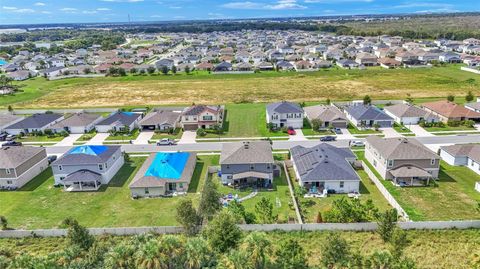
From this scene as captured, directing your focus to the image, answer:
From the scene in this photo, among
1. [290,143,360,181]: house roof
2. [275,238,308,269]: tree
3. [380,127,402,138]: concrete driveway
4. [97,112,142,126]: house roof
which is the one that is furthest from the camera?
[97,112,142,126]: house roof

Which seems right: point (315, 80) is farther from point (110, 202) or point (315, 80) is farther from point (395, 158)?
point (110, 202)

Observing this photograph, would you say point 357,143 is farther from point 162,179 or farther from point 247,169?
point 162,179

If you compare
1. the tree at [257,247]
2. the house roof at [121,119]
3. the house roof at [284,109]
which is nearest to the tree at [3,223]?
the tree at [257,247]

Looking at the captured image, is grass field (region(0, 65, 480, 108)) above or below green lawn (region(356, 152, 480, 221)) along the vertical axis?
above

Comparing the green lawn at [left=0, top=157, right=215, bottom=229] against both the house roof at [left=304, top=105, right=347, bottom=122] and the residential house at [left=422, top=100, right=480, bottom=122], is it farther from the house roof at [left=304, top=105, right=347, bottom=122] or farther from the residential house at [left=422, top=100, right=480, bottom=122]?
the residential house at [left=422, top=100, right=480, bottom=122]

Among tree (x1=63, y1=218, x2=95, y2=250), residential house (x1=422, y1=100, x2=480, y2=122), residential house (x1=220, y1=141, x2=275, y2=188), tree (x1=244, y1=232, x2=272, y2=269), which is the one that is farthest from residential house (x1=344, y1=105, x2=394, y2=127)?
tree (x1=63, y1=218, x2=95, y2=250)

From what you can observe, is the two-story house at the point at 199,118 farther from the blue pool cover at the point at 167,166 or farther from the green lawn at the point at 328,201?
the green lawn at the point at 328,201

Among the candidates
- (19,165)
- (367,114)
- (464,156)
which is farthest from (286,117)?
(19,165)
